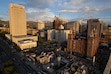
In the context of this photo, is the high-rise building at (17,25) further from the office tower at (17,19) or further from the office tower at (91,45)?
the office tower at (91,45)

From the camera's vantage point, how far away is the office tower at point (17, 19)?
3119 centimetres

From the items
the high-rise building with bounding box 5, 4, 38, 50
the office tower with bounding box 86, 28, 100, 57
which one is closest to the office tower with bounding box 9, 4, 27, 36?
the high-rise building with bounding box 5, 4, 38, 50

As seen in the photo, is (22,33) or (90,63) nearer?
(90,63)

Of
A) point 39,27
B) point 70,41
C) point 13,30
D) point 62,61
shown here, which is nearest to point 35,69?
point 62,61

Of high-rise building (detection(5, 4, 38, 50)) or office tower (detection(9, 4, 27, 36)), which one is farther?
office tower (detection(9, 4, 27, 36))

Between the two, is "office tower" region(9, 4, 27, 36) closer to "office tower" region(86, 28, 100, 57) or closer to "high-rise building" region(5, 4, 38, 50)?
"high-rise building" region(5, 4, 38, 50)

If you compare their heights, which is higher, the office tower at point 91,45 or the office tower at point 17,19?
the office tower at point 17,19

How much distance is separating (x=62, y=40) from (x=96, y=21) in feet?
47.8

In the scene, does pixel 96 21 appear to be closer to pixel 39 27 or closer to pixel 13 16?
pixel 13 16

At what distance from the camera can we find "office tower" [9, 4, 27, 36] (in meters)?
31.2

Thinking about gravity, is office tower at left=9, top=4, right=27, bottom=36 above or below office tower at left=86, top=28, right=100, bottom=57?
above

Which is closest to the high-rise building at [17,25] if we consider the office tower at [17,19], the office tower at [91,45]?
the office tower at [17,19]

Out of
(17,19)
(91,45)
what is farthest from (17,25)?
(91,45)

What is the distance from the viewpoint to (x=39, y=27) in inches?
2350
